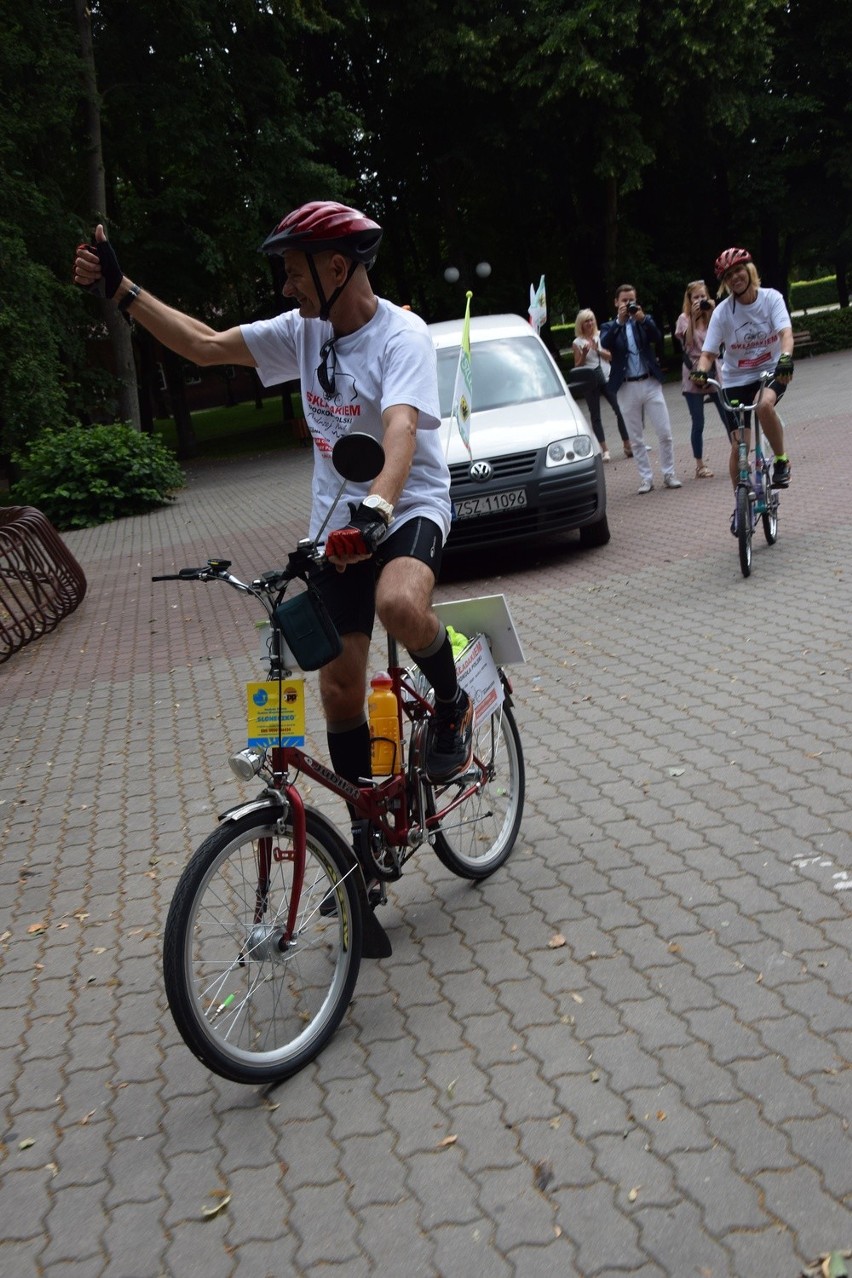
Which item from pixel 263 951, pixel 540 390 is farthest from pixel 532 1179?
pixel 540 390

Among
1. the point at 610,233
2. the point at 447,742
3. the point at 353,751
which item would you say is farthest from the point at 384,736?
the point at 610,233

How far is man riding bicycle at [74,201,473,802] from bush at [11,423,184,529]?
16.3 metres

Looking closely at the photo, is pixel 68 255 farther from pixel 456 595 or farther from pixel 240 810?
pixel 240 810

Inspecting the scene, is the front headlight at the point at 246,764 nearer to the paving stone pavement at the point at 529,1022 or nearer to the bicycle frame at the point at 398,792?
the bicycle frame at the point at 398,792

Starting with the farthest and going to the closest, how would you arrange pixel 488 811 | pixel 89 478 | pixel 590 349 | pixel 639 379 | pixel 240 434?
pixel 240 434, pixel 89 478, pixel 590 349, pixel 639 379, pixel 488 811

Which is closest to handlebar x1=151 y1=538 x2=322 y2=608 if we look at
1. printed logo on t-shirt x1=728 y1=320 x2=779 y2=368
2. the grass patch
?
printed logo on t-shirt x1=728 y1=320 x2=779 y2=368

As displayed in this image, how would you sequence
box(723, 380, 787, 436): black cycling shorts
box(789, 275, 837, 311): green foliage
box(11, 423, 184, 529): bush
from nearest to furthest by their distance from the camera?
box(723, 380, 787, 436): black cycling shorts
box(11, 423, 184, 529): bush
box(789, 275, 837, 311): green foliage

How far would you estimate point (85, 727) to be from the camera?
7785 millimetres

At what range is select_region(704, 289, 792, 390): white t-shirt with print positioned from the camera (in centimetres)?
909

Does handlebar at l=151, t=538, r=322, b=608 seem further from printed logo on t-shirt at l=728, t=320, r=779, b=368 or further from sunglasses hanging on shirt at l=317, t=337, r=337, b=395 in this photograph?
printed logo on t-shirt at l=728, t=320, r=779, b=368

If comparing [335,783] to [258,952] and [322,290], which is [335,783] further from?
[322,290]

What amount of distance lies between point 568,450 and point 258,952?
A: 7505mm

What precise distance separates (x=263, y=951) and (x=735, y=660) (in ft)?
13.3

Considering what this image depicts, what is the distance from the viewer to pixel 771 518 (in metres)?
9.45
